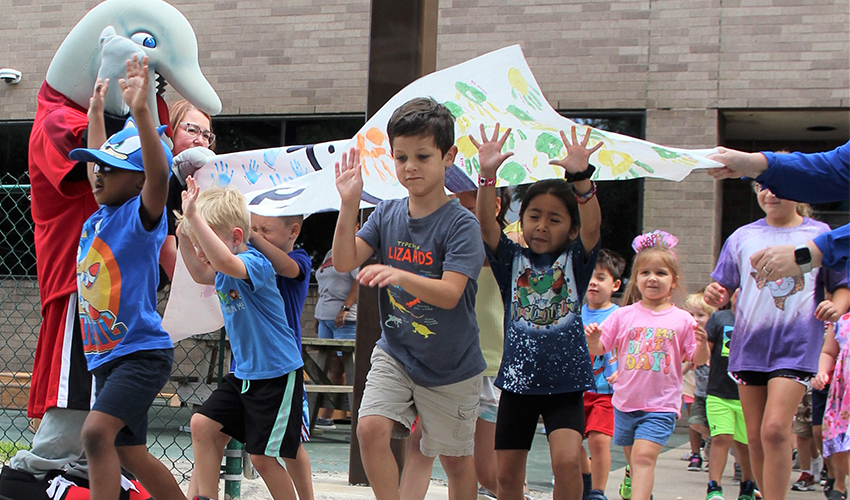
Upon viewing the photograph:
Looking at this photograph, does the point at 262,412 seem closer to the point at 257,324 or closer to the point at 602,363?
the point at 257,324

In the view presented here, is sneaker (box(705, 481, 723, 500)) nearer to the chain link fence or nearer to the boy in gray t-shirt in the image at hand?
the boy in gray t-shirt

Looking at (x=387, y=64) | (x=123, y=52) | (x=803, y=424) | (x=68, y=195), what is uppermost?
(x=387, y=64)

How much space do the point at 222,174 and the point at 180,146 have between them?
279mm

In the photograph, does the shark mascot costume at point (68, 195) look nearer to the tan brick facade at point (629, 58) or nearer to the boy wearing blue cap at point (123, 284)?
the boy wearing blue cap at point (123, 284)

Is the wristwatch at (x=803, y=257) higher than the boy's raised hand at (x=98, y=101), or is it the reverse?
the boy's raised hand at (x=98, y=101)

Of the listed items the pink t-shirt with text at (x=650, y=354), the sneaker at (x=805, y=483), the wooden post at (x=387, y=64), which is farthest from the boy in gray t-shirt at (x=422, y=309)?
the sneaker at (x=805, y=483)

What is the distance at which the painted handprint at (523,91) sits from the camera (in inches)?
142

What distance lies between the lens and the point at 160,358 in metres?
3.25

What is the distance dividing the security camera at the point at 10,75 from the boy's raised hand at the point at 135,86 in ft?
32.2

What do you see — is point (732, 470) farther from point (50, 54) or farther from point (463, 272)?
point (50, 54)

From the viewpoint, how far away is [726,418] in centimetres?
570

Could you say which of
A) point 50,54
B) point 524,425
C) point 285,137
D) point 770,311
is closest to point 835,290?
point 770,311

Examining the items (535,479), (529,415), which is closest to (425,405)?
(529,415)

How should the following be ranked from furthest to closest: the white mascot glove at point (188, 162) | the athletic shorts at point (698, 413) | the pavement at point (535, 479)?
the athletic shorts at point (698, 413)
the pavement at point (535, 479)
the white mascot glove at point (188, 162)
